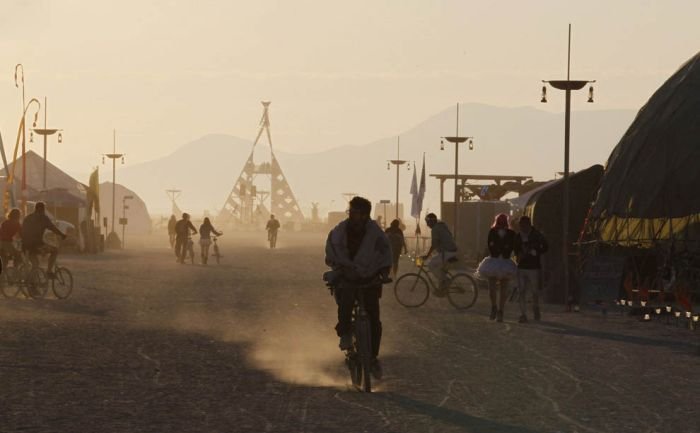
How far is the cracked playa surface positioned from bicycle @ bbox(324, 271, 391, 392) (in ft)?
0.58

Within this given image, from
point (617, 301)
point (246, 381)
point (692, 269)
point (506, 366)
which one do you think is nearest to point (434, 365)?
point (506, 366)

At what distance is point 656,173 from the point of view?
80.8 ft

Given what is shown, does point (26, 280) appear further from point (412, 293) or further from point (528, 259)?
point (528, 259)

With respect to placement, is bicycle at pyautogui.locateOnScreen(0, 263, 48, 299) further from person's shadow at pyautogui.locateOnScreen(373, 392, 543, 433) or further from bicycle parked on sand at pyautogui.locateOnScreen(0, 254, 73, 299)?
person's shadow at pyautogui.locateOnScreen(373, 392, 543, 433)

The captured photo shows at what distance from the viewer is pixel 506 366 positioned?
15.6m

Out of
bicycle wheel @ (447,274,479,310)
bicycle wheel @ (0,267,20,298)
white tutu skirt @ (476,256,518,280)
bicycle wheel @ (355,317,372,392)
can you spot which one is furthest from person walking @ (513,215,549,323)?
bicycle wheel @ (0,267,20,298)

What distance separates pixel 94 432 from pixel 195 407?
5.10ft

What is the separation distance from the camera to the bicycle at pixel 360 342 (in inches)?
524

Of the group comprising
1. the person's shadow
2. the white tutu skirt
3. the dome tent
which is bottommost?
the person's shadow

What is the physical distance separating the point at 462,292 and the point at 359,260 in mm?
12308

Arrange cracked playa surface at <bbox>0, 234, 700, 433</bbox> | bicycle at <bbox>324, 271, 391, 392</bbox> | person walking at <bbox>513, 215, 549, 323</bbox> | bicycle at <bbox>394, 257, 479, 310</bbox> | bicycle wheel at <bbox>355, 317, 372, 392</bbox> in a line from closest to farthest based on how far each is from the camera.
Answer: cracked playa surface at <bbox>0, 234, 700, 433</bbox>, bicycle wheel at <bbox>355, 317, 372, 392</bbox>, bicycle at <bbox>324, 271, 391, 392</bbox>, person walking at <bbox>513, 215, 549, 323</bbox>, bicycle at <bbox>394, 257, 479, 310</bbox>

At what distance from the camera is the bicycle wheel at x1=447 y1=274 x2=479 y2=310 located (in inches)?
1004

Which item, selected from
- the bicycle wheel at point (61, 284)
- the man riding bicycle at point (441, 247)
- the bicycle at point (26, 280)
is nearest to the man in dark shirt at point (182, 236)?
the bicycle wheel at point (61, 284)

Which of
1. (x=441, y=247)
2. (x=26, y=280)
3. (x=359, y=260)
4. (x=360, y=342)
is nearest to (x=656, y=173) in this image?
(x=441, y=247)
